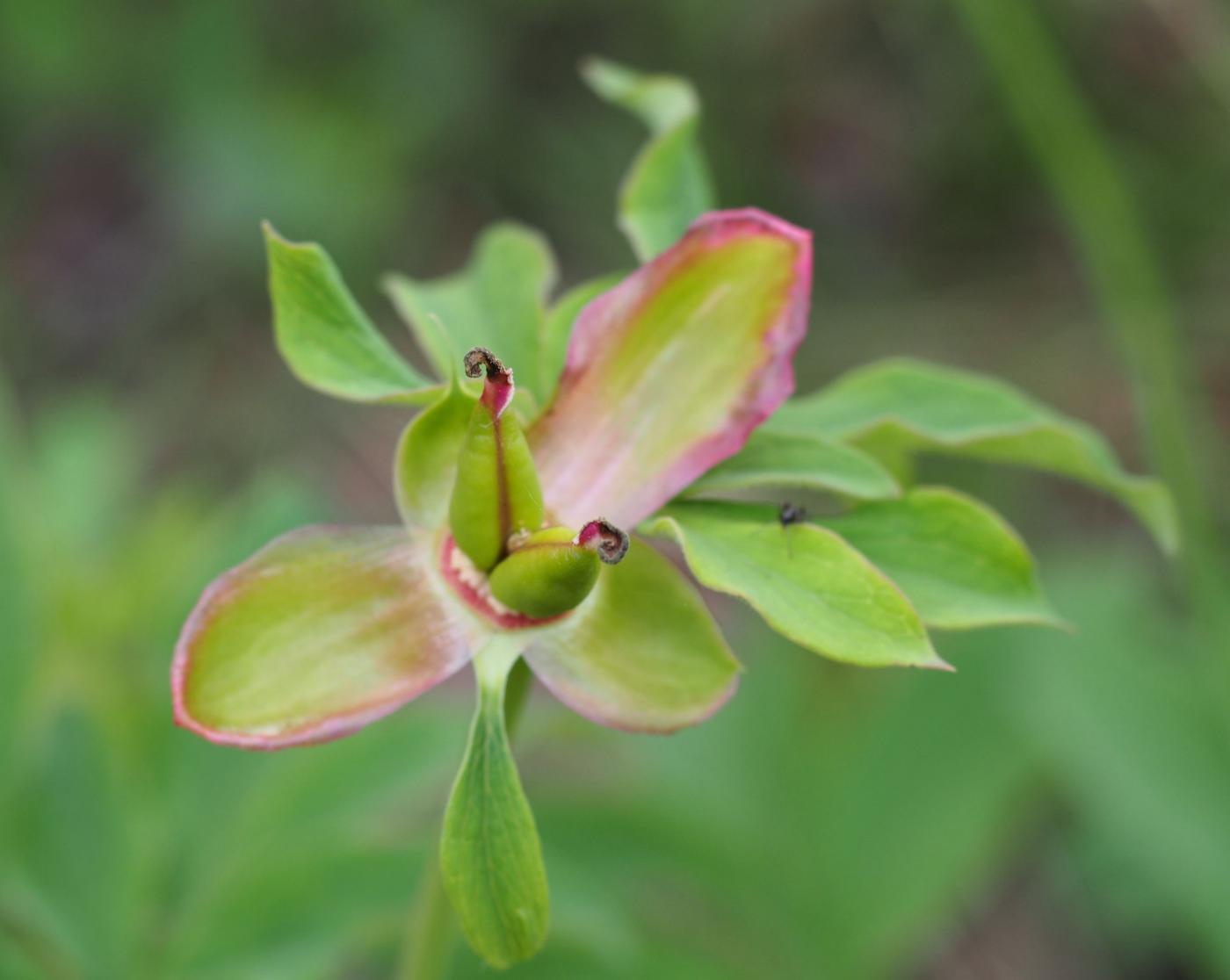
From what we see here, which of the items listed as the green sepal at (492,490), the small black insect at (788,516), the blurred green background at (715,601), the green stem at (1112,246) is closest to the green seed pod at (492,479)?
the green sepal at (492,490)

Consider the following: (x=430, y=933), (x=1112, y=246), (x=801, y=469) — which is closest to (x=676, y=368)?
(x=801, y=469)

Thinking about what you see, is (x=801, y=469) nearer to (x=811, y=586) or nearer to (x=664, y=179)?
(x=811, y=586)

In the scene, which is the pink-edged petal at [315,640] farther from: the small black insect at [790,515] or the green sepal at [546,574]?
the small black insect at [790,515]

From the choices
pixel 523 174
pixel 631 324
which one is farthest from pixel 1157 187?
pixel 631 324

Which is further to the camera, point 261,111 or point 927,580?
point 261,111

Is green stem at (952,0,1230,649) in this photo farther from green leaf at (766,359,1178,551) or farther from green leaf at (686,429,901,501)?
green leaf at (686,429,901,501)

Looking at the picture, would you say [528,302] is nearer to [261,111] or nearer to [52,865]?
[52,865]

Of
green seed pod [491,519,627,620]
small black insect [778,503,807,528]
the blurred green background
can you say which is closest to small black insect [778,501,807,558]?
small black insect [778,503,807,528]
